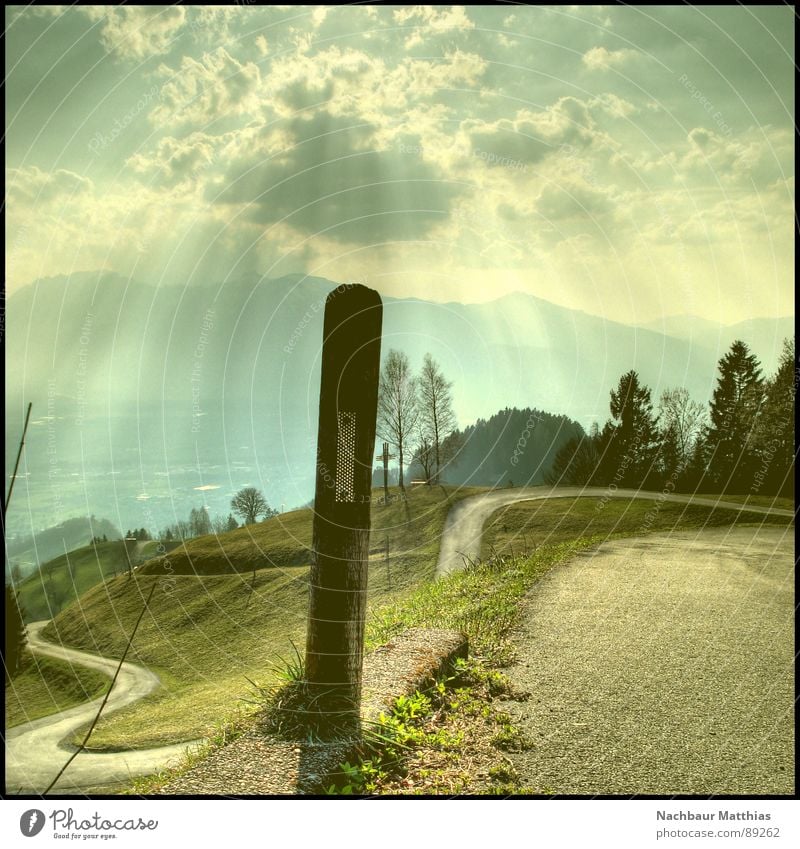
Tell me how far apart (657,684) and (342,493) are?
199 inches

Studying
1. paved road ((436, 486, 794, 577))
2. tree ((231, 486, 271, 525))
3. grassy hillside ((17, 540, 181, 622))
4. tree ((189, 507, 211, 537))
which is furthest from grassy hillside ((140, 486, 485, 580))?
grassy hillside ((17, 540, 181, 622))

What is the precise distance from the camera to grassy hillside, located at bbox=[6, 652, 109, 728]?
144 ft

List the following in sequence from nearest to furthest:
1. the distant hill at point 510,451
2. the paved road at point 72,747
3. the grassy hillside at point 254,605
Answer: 1. the paved road at point 72,747
2. the grassy hillside at point 254,605
3. the distant hill at point 510,451

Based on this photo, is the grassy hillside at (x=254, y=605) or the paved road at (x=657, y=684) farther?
the grassy hillside at (x=254, y=605)

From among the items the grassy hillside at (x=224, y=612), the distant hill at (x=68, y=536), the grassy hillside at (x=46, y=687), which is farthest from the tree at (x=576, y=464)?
the distant hill at (x=68, y=536)

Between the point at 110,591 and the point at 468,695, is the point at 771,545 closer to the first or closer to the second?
the point at 468,695

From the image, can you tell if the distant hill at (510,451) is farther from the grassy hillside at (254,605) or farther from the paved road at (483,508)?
the grassy hillside at (254,605)

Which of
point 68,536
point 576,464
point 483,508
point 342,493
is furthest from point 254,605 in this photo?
point 68,536

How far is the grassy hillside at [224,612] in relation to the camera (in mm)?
22547

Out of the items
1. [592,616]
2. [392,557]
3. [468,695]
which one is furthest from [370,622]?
[392,557]
